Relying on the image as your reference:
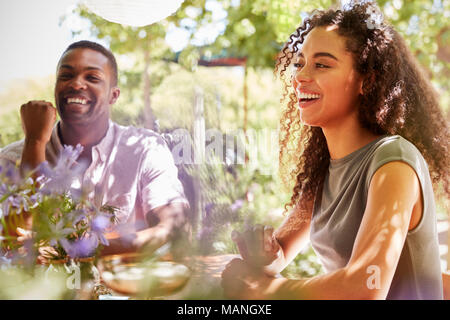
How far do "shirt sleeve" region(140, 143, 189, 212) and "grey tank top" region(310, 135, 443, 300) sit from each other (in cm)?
63

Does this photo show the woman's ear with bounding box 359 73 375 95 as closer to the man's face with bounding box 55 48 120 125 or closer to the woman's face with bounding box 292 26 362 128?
the woman's face with bounding box 292 26 362 128

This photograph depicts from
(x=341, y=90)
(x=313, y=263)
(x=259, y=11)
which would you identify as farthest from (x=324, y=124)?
(x=313, y=263)

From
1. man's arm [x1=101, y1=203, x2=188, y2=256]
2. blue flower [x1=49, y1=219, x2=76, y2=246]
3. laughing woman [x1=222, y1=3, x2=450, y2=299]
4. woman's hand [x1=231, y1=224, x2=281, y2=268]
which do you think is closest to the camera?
laughing woman [x1=222, y1=3, x2=450, y2=299]

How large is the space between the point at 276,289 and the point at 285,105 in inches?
30.8

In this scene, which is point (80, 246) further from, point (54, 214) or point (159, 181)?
point (159, 181)

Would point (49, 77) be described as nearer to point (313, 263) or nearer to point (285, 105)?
point (285, 105)

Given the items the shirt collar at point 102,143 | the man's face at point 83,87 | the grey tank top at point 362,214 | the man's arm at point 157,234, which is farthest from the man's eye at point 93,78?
the grey tank top at point 362,214

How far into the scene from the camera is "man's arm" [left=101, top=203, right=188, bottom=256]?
1.95 metres

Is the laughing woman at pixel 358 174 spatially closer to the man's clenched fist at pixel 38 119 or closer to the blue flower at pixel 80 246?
the blue flower at pixel 80 246

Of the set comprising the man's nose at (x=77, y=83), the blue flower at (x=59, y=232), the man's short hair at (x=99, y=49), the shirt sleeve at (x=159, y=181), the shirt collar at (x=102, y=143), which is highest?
the man's short hair at (x=99, y=49)

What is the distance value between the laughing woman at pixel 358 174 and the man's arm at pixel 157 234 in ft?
0.89

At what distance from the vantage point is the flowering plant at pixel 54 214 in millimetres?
1633

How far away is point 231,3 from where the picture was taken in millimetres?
2240

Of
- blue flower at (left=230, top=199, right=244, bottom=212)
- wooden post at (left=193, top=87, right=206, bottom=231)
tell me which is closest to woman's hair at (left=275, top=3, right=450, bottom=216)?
blue flower at (left=230, top=199, right=244, bottom=212)
